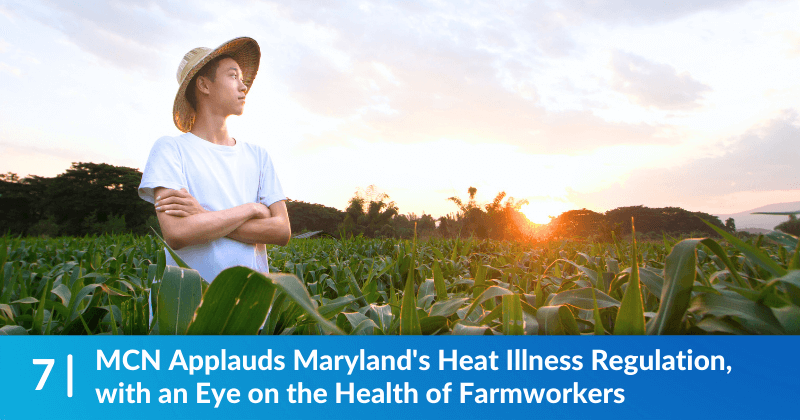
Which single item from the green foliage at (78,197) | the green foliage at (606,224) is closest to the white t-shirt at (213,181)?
the green foliage at (606,224)

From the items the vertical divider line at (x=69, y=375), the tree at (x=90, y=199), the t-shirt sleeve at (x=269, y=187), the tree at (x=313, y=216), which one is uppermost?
the tree at (x=90, y=199)

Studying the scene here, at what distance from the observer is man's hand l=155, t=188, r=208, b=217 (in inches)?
67.8

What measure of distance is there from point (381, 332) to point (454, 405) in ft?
0.84

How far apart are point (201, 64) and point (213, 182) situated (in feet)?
2.01

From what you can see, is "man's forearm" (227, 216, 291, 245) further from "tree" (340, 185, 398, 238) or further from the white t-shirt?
"tree" (340, 185, 398, 238)

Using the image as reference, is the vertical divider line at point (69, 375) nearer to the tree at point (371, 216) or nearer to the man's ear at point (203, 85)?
the man's ear at point (203, 85)

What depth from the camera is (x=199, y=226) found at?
5.66 ft

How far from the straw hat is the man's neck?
221 mm

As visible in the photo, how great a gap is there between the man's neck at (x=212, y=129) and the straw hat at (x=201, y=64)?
22 cm

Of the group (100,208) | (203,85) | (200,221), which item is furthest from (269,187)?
(100,208)

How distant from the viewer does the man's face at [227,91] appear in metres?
2.00

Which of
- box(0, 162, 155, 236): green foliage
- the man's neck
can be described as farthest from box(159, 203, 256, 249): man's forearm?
box(0, 162, 155, 236): green foliage

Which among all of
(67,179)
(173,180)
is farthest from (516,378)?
(67,179)

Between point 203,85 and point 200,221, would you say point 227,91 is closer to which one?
point 203,85
